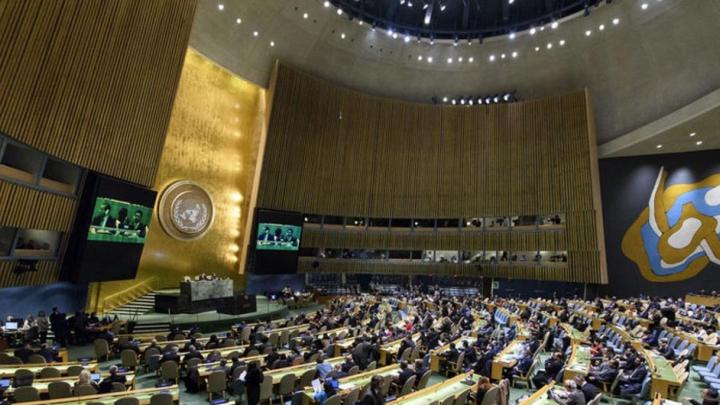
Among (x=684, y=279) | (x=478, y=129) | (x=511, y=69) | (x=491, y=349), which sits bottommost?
(x=491, y=349)

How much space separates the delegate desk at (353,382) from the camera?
6.83 metres

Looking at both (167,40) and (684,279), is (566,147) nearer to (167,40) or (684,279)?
(684,279)

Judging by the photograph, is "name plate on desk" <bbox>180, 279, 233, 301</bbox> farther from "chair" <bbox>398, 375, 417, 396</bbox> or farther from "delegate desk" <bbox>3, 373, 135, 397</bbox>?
"chair" <bbox>398, 375, 417, 396</bbox>

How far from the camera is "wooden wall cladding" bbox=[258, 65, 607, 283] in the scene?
80.5 feet

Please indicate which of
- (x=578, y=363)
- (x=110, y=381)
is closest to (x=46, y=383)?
(x=110, y=381)

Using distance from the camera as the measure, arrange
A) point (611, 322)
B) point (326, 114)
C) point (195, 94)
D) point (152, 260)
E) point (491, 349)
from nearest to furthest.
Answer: point (491, 349) < point (611, 322) < point (152, 260) < point (195, 94) < point (326, 114)

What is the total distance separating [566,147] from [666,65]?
631 centimetres

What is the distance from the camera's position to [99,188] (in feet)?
46.2

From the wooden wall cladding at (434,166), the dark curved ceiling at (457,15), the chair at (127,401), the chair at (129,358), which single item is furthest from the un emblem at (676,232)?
the chair at (127,401)

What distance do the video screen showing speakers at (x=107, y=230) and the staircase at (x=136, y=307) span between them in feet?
6.03

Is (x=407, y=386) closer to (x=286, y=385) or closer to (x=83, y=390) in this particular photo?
(x=286, y=385)

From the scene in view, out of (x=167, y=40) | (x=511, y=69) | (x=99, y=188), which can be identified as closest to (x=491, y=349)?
(x=99, y=188)

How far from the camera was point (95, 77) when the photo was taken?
504 inches

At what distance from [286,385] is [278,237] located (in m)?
16.2
